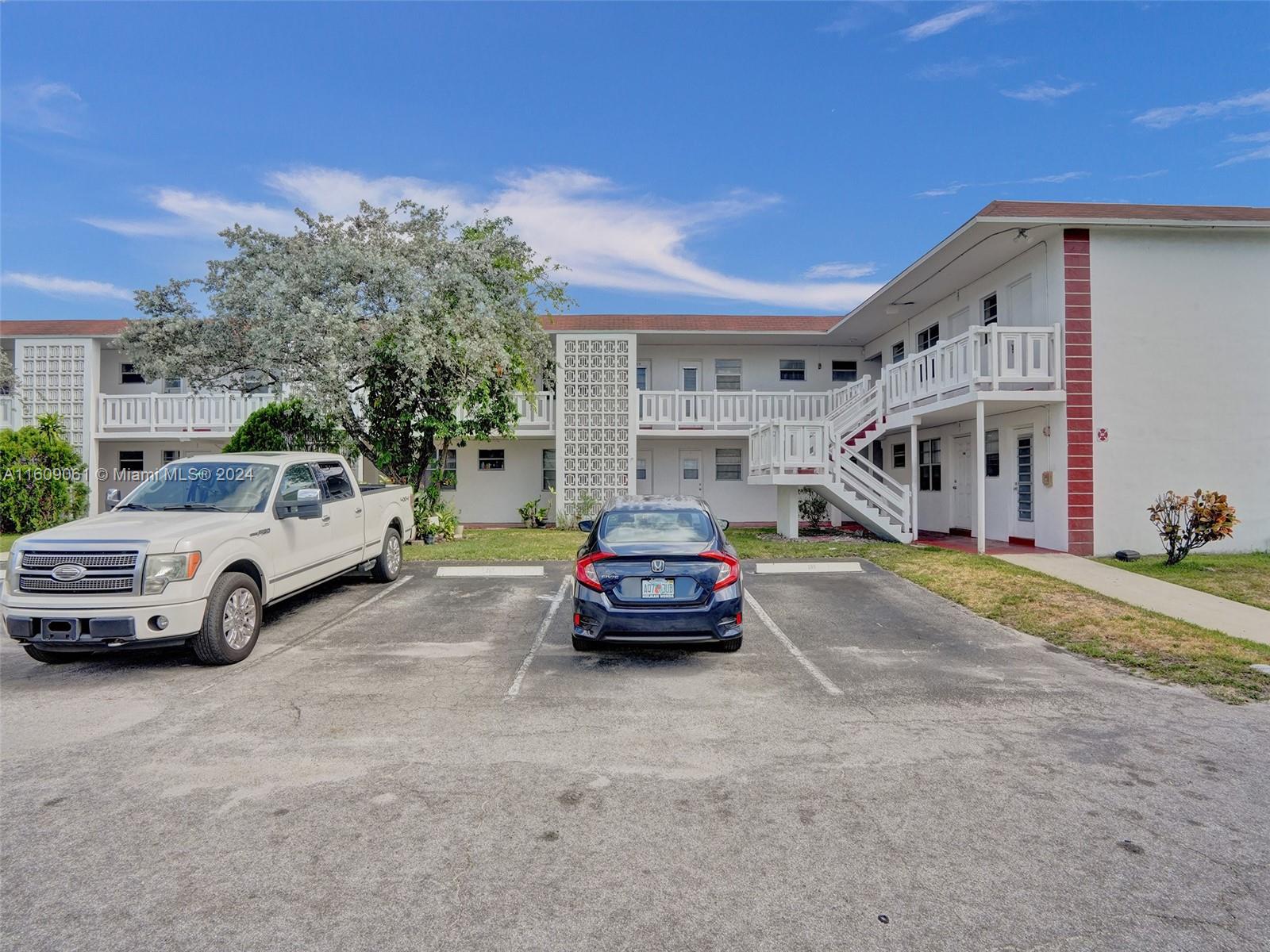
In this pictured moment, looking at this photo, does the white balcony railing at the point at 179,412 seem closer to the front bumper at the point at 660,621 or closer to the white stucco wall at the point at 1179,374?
the front bumper at the point at 660,621

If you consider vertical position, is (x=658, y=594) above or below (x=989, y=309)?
below

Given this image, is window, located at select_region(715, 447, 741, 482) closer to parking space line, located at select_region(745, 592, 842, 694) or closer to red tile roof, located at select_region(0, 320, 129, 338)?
parking space line, located at select_region(745, 592, 842, 694)

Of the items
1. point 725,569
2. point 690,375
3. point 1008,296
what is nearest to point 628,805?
point 725,569

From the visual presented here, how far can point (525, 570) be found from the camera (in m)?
11.9

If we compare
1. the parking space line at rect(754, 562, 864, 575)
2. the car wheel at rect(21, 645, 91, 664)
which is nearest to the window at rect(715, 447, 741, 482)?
the parking space line at rect(754, 562, 864, 575)

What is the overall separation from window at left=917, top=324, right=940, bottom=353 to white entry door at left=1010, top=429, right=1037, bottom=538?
4.36 m

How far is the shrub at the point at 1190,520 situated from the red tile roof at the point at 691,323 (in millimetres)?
11143

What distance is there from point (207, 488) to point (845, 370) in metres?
20.4

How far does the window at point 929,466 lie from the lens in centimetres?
1908

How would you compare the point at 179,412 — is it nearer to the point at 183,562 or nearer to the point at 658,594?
the point at 183,562

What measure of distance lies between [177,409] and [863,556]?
20313 mm

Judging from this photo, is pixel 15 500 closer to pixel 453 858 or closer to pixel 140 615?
pixel 140 615

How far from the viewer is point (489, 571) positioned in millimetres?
11797

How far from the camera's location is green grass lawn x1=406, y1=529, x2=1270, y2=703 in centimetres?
646
